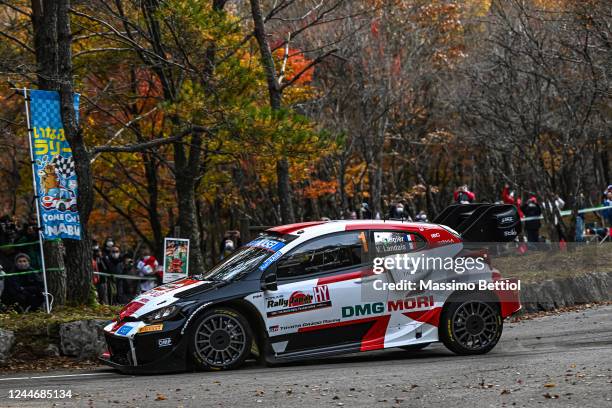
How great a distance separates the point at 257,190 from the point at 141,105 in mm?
8805

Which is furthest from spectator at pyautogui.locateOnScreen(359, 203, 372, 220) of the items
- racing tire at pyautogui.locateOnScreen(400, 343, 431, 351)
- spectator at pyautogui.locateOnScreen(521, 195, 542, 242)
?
racing tire at pyautogui.locateOnScreen(400, 343, 431, 351)

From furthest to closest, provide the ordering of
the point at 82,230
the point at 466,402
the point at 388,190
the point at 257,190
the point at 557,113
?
the point at 388,190
the point at 257,190
the point at 557,113
the point at 82,230
the point at 466,402

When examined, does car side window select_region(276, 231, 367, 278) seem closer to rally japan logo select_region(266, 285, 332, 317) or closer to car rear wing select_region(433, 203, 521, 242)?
rally japan logo select_region(266, 285, 332, 317)

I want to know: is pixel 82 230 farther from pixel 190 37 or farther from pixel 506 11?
pixel 506 11

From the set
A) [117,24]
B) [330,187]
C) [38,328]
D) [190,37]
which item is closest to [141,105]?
[330,187]

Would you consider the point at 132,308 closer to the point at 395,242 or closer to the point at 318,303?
the point at 318,303

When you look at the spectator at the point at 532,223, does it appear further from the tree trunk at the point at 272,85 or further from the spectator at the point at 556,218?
the tree trunk at the point at 272,85

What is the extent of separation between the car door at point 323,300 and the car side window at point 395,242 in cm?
17

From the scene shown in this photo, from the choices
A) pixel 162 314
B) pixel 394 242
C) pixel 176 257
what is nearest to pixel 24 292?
pixel 176 257

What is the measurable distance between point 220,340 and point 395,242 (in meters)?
2.54

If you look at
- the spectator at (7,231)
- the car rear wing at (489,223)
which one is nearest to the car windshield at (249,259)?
the car rear wing at (489,223)

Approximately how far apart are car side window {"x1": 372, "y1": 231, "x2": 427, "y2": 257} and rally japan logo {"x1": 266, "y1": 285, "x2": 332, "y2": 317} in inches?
36.1

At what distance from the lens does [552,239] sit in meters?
25.2

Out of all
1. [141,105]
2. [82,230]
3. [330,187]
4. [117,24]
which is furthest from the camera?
[330,187]
